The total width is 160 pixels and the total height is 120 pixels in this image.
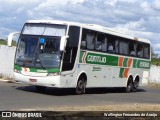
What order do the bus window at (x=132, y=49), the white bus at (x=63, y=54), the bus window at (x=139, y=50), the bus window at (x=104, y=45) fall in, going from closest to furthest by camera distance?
1. the white bus at (x=63, y=54)
2. the bus window at (x=104, y=45)
3. the bus window at (x=132, y=49)
4. the bus window at (x=139, y=50)

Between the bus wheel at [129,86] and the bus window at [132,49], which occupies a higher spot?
the bus window at [132,49]

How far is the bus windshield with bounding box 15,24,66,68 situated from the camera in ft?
67.5

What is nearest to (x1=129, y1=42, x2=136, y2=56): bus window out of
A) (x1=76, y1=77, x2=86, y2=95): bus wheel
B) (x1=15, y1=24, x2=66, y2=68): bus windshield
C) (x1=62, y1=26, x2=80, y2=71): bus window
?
(x1=76, y1=77, x2=86, y2=95): bus wheel

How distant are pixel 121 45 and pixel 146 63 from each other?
4.99 meters

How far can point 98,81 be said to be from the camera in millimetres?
24719

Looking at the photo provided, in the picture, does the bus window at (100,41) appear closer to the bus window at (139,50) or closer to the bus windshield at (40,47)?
the bus windshield at (40,47)

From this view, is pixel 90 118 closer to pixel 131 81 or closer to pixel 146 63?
pixel 131 81

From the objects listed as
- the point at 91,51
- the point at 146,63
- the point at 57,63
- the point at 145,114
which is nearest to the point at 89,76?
the point at 91,51

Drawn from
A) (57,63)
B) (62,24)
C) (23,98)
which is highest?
(62,24)

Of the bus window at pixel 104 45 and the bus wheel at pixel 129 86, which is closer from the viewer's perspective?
the bus window at pixel 104 45

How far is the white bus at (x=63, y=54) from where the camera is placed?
2056 cm

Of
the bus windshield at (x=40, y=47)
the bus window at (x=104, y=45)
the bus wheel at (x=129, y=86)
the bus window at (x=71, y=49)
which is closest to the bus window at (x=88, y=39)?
the bus window at (x=71, y=49)

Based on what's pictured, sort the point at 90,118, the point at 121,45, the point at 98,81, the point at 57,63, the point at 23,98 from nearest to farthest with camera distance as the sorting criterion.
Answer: the point at 90,118
the point at 23,98
the point at 57,63
the point at 98,81
the point at 121,45

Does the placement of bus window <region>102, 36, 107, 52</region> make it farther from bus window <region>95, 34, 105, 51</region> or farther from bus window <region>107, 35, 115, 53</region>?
bus window <region>107, 35, 115, 53</region>
